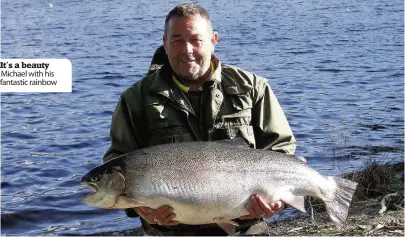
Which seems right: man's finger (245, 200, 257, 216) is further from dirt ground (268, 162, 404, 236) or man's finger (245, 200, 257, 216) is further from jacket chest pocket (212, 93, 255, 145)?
dirt ground (268, 162, 404, 236)

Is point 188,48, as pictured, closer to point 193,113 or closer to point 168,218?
point 193,113

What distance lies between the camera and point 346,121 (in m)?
12.9

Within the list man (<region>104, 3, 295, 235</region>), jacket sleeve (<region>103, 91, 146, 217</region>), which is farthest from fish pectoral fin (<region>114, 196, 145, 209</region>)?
jacket sleeve (<region>103, 91, 146, 217</region>)

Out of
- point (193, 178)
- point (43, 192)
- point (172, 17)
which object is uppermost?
point (172, 17)

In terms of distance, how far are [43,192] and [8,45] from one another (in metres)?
11.2

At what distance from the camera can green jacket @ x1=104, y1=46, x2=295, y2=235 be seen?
15.2 ft

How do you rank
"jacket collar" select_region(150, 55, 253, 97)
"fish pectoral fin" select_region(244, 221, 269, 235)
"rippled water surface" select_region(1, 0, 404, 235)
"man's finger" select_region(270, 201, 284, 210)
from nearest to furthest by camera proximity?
"man's finger" select_region(270, 201, 284, 210)
"jacket collar" select_region(150, 55, 253, 97)
"fish pectoral fin" select_region(244, 221, 269, 235)
"rippled water surface" select_region(1, 0, 404, 235)

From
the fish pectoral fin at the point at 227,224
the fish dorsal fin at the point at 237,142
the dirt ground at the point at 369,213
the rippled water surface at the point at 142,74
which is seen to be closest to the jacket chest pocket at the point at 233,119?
the fish dorsal fin at the point at 237,142

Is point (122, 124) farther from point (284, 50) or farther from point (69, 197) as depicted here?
point (284, 50)

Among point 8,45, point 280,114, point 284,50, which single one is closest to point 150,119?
point 280,114

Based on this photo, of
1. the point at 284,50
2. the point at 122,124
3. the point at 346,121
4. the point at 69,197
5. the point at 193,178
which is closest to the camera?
the point at 193,178

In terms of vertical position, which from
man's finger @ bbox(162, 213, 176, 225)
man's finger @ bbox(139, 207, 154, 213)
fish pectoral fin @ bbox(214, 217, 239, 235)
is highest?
man's finger @ bbox(139, 207, 154, 213)

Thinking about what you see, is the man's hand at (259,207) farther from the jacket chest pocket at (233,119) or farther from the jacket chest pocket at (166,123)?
the jacket chest pocket at (166,123)

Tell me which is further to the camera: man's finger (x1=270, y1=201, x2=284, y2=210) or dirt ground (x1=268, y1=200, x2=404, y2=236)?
dirt ground (x1=268, y1=200, x2=404, y2=236)
